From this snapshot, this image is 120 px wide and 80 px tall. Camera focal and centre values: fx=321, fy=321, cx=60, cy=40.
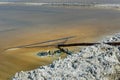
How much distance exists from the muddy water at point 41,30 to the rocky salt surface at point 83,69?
90 cm

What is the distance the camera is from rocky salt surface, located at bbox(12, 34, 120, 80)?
816cm

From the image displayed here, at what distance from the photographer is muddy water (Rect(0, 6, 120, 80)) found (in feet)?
33.3

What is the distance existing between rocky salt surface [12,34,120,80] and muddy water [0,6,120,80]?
35.3 inches

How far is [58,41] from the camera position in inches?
501

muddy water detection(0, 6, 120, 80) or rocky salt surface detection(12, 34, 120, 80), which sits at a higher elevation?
rocky salt surface detection(12, 34, 120, 80)

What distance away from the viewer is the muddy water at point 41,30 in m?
10.2

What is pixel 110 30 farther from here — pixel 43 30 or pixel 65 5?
pixel 65 5

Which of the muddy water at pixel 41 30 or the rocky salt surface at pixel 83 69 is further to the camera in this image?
the muddy water at pixel 41 30

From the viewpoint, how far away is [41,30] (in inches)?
599

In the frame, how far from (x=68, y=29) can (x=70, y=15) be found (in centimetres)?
517

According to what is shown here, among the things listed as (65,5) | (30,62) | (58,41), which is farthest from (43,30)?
(65,5)

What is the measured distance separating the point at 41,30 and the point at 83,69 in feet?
22.9

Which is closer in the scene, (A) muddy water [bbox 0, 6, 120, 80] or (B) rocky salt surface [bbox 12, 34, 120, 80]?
(B) rocky salt surface [bbox 12, 34, 120, 80]

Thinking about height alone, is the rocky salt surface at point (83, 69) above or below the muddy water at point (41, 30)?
above
